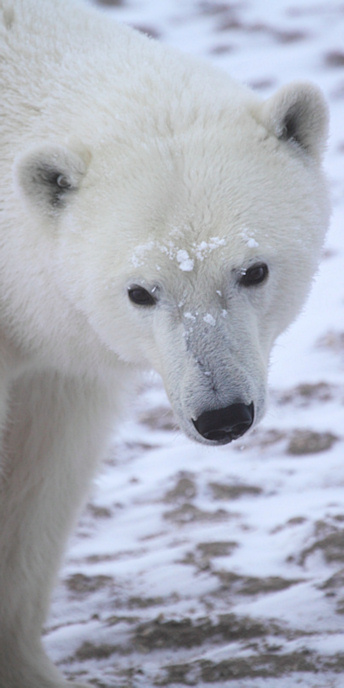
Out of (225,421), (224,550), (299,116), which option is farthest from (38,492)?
(299,116)

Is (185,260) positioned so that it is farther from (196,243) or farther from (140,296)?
(140,296)

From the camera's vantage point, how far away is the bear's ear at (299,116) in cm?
321

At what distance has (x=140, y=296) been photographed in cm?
309

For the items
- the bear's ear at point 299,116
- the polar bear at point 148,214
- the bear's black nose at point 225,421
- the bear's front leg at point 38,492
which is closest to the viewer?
the bear's black nose at point 225,421

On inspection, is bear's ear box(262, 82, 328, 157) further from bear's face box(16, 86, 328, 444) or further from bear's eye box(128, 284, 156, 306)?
bear's eye box(128, 284, 156, 306)

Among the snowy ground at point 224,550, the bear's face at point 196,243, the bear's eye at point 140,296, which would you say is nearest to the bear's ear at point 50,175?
the bear's face at point 196,243

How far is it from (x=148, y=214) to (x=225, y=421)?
70 centimetres

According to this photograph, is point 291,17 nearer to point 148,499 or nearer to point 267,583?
point 148,499

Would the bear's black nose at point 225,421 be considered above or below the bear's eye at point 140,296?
below

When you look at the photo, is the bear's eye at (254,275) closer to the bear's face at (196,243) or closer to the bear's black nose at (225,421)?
the bear's face at (196,243)

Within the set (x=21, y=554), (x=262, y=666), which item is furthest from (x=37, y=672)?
(x=262, y=666)

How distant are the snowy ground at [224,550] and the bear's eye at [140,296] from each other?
0.91 m

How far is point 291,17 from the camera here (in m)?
13.9

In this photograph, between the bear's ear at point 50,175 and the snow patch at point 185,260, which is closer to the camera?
the snow patch at point 185,260
